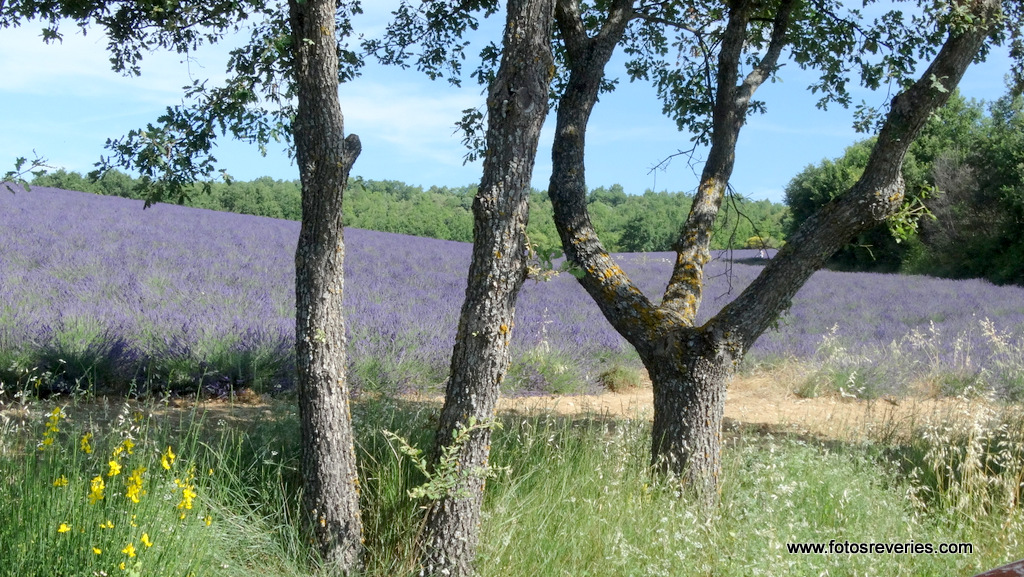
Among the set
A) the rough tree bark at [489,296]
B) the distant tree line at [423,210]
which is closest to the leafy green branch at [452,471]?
the rough tree bark at [489,296]

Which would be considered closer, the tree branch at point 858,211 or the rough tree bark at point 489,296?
the rough tree bark at point 489,296

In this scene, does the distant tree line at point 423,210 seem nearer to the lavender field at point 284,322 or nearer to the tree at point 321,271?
the lavender field at point 284,322

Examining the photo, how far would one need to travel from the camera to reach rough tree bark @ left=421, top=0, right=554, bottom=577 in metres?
3.16

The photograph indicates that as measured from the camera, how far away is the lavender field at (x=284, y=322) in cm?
705

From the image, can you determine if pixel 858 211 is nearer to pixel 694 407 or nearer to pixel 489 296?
pixel 694 407

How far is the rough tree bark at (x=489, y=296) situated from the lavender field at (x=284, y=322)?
1.46 meters

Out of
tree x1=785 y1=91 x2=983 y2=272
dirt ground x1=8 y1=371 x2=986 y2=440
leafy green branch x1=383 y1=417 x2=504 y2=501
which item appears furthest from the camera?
tree x1=785 y1=91 x2=983 y2=272

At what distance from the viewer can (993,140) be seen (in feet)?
76.2

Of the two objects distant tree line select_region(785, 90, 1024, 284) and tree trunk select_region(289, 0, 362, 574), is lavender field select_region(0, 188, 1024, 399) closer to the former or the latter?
tree trunk select_region(289, 0, 362, 574)

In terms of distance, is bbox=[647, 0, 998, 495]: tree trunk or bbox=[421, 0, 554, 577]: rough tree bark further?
bbox=[647, 0, 998, 495]: tree trunk

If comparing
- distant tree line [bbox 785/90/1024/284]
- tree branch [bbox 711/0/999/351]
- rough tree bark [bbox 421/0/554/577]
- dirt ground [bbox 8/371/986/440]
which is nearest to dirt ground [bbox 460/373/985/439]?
dirt ground [bbox 8/371/986/440]

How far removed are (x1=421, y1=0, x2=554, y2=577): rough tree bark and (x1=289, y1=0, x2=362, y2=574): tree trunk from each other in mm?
417

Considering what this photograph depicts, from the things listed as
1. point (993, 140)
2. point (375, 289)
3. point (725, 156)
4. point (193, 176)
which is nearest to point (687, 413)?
point (725, 156)

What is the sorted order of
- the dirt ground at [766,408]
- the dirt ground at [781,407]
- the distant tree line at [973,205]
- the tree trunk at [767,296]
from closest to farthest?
the tree trunk at [767,296] → the dirt ground at [766,408] → the dirt ground at [781,407] → the distant tree line at [973,205]
